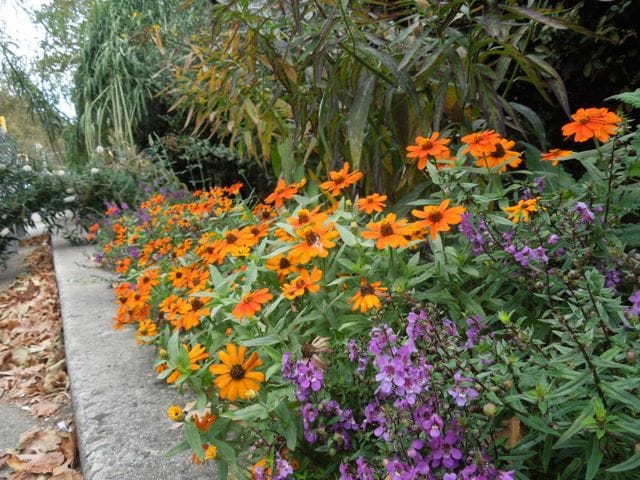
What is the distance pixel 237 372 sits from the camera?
108cm

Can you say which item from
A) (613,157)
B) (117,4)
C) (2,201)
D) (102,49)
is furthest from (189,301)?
(117,4)

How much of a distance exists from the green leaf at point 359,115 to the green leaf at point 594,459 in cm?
97

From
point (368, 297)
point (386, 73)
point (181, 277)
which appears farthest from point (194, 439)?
point (386, 73)

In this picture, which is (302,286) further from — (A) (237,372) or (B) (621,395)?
(B) (621,395)

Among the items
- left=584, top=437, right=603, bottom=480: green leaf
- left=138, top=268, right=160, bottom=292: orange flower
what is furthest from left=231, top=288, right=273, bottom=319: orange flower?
left=138, top=268, right=160, bottom=292: orange flower

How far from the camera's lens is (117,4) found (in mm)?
8031

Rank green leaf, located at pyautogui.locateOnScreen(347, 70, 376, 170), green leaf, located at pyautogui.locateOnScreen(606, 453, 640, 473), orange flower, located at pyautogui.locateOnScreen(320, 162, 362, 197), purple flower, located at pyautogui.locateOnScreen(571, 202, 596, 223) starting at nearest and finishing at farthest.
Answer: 1. green leaf, located at pyautogui.locateOnScreen(606, 453, 640, 473)
2. purple flower, located at pyautogui.locateOnScreen(571, 202, 596, 223)
3. orange flower, located at pyautogui.locateOnScreen(320, 162, 362, 197)
4. green leaf, located at pyautogui.locateOnScreen(347, 70, 376, 170)

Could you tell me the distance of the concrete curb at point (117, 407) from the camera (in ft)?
4.36

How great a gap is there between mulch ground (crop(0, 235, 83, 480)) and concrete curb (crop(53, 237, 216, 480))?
0.22 m

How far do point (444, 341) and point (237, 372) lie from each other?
432 mm

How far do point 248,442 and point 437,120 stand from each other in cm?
99

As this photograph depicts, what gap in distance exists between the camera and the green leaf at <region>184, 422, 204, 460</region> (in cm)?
100

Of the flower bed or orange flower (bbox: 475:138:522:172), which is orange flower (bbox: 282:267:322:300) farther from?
orange flower (bbox: 475:138:522:172)

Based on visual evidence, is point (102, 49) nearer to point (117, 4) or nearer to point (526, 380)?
point (117, 4)
